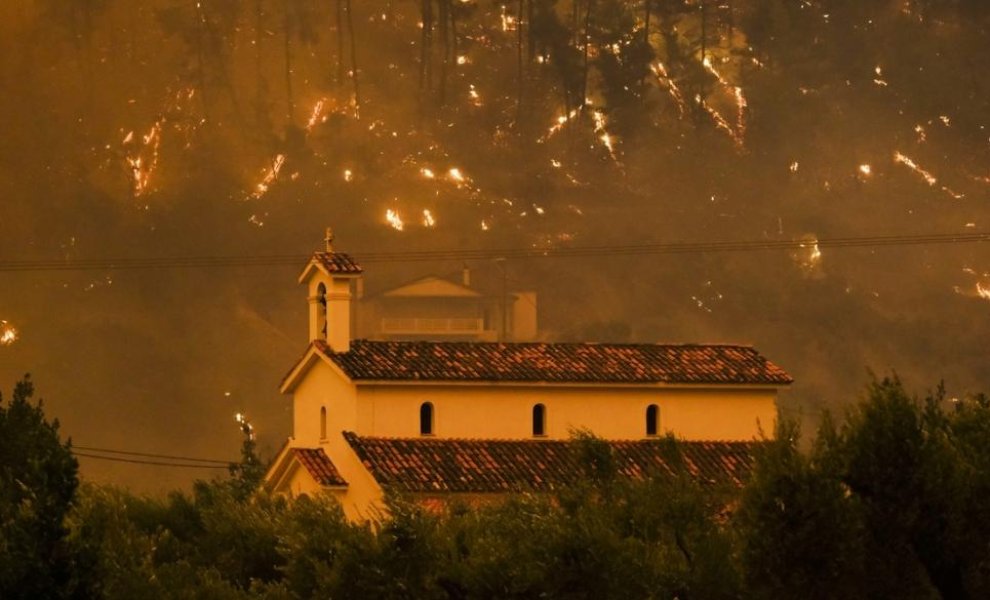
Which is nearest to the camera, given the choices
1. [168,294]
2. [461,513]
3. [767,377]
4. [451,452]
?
[461,513]

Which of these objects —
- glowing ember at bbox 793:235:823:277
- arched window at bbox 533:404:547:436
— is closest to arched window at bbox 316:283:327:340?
arched window at bbox 533:404:547:436

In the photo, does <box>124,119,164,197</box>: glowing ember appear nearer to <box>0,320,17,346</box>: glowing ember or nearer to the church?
<box>0,320,17,346</box>: glowing ember

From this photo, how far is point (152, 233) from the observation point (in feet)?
585

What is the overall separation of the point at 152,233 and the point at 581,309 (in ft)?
97.8

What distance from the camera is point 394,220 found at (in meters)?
181

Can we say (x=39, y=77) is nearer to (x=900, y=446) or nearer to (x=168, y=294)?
(x=168, y=294)

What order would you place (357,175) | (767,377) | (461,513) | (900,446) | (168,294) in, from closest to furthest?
(900,446), (461,513), (767,377), (168,294), (357,175)

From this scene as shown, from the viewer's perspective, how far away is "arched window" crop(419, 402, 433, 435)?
2926 inches

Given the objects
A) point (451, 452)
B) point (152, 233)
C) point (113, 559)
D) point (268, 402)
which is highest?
point (152, 233)

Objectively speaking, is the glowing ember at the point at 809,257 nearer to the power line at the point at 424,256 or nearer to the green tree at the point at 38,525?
the power line at the point at 424,256

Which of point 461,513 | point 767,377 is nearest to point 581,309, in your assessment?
point 767,377

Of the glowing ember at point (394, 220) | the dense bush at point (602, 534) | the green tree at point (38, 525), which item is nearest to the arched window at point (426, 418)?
the dense bush at point (602, 534)

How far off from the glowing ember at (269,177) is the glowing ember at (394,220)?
29.6 ft

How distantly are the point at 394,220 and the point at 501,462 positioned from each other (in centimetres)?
10864
